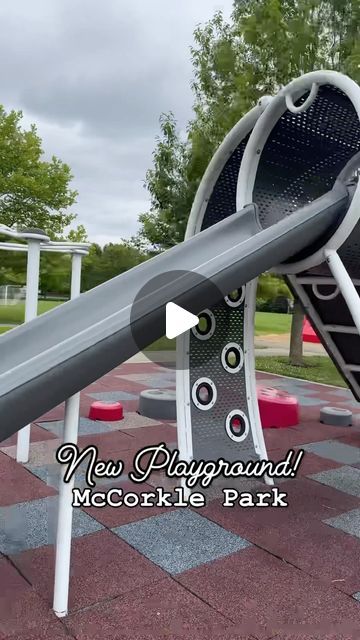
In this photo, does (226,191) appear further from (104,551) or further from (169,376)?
(169,376)

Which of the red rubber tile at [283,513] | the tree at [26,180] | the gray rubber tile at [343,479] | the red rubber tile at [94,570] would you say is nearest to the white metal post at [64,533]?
the red rubber tile at [94,570]

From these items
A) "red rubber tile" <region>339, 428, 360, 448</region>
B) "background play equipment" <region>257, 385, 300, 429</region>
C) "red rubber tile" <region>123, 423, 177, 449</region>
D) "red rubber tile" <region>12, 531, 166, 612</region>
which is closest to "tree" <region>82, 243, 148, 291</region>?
"background play equipment" <region>257, 385, 300, 429</region>

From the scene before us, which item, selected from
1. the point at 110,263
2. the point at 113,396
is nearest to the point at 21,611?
the point at 113,396

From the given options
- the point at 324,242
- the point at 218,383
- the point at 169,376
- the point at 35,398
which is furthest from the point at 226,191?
the point at 169,376

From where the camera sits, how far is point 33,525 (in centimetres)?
337

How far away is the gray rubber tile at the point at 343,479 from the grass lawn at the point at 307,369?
5.11 m

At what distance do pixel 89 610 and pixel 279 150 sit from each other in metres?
3.29

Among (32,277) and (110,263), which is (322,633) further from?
(110,263)

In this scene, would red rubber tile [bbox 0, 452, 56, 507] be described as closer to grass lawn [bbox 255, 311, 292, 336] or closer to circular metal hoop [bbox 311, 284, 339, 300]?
circular metal hoop [bbox 311, 284, 339, 300]

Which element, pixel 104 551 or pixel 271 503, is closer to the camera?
pixel 104 551

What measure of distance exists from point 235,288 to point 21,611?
6.45 ft

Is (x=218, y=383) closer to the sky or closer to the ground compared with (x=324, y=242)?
closer to the ground

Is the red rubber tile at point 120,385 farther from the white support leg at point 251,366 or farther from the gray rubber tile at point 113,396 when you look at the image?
the white support leg at point 251,366

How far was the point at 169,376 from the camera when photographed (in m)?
9.93
